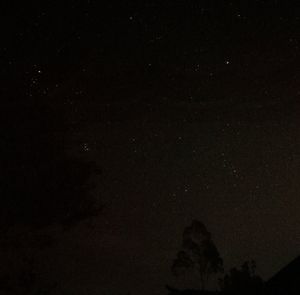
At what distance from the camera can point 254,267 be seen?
60.4 meters

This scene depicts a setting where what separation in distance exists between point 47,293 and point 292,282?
92.6 feet

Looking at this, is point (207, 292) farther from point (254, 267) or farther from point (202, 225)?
point (254, 267)

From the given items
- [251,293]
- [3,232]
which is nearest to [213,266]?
[3,232]

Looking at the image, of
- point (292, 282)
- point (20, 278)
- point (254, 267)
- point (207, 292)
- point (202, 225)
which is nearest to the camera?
point (292, 282)

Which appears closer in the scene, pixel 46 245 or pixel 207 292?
pixel 207 292

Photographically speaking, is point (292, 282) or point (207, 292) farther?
point (207, 292)

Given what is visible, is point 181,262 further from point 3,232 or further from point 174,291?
point 174,291

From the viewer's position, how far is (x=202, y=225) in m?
55.4

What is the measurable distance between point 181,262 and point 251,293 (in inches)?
1680

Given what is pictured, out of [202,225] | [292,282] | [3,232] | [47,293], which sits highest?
[202,225]

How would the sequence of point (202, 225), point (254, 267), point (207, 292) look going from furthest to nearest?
1. point (254, 267)
2. point (202, 225)
3. point (207, 292)

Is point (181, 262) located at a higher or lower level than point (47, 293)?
higher

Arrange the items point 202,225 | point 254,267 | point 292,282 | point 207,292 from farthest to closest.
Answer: point 254,267, point 202,225, point 207,292, point 292,282

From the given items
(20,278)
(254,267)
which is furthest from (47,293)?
(254,267)
